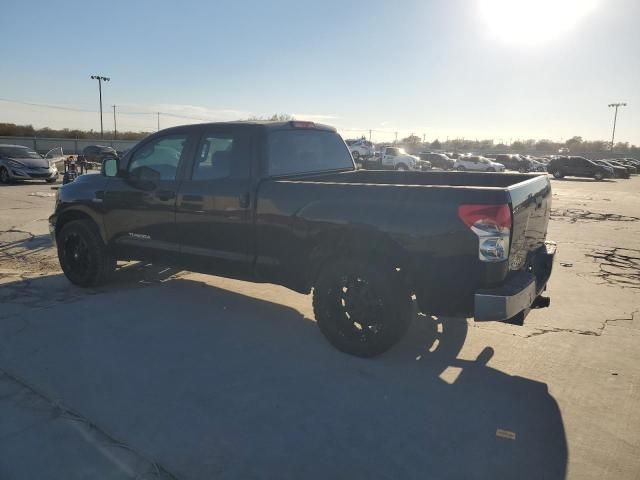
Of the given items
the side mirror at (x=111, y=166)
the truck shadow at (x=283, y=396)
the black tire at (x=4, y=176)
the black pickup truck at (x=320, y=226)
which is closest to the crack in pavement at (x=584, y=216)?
the black pickup truck at (x=320, y=226)

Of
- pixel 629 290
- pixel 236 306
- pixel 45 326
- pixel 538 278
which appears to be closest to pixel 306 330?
pixel 236 306

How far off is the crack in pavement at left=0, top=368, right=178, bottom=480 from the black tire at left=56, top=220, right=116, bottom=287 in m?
2.31

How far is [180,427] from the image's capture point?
289cm

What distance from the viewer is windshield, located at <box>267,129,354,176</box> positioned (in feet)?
15.1

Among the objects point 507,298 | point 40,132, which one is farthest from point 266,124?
point 40,132

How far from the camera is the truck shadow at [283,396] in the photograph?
2.63m

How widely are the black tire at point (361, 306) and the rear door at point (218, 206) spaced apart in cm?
91

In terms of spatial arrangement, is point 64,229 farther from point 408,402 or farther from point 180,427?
point 408,402

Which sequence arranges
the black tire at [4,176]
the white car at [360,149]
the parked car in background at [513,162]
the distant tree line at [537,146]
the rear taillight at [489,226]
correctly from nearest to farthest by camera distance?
1. the rear taillight at [489,226]
2. the black tire at [4,176]
3. the parked car in background at [513,162]
4. the white car at [360,149]
5. the distant tree line at [537,146]

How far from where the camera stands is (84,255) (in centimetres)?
568

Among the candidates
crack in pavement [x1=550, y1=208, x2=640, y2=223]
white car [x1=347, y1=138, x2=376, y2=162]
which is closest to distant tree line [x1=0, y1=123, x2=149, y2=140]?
white car [x1=347, y1=138, x2=376, y2=162]

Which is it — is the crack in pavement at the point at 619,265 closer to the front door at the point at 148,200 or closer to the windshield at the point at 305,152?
the windshield at the point at 305,152

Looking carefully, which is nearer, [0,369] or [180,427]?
[180,427]

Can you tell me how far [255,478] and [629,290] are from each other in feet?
18.8
